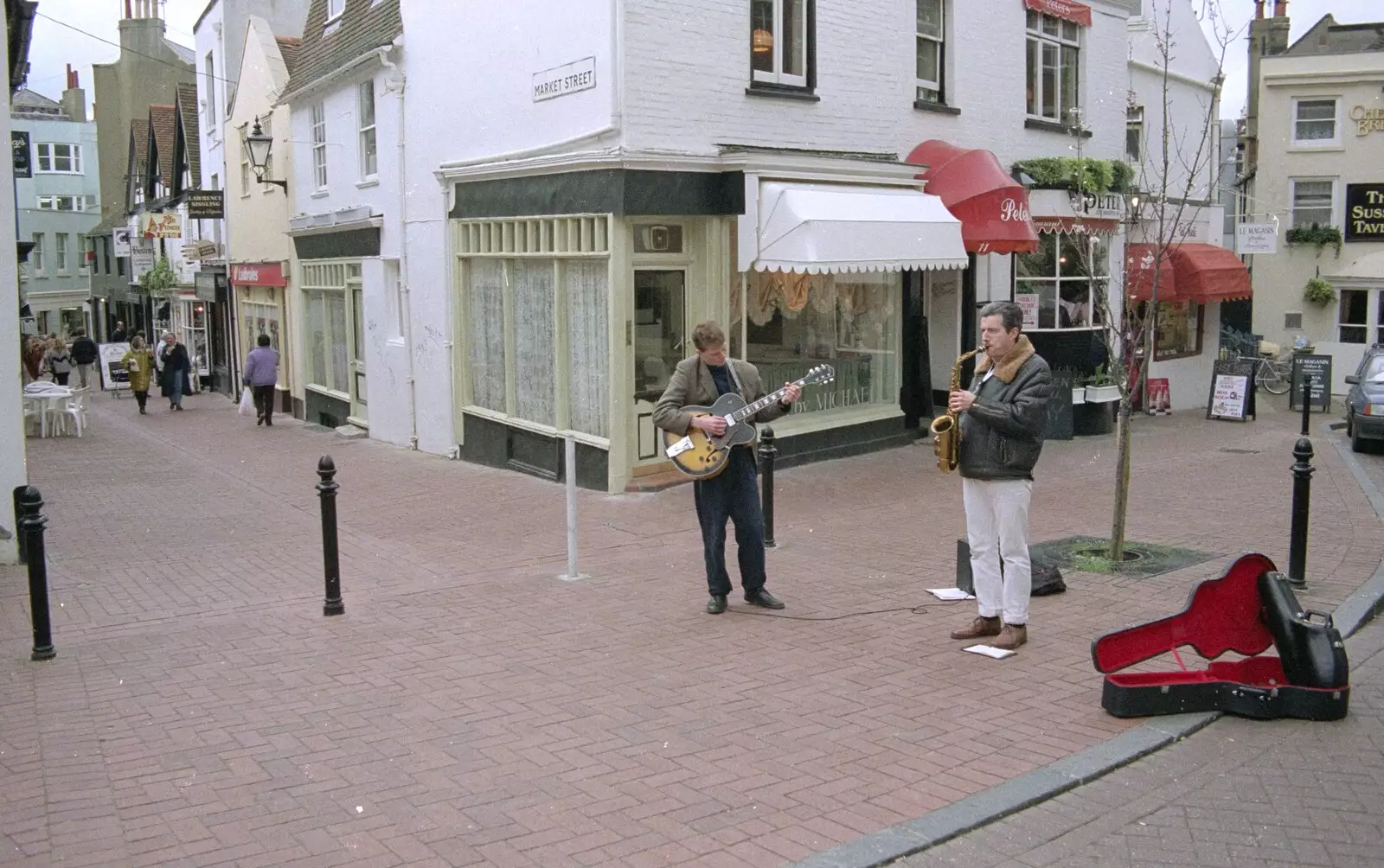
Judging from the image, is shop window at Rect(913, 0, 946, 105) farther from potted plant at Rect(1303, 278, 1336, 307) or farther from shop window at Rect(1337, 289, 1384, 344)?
shop window at Rect(1337, 289, 1384, 344)

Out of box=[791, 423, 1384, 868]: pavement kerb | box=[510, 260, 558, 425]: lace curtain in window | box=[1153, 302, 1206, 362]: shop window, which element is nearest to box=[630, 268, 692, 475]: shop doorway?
box=[510, 260, 558, 425]: lace curtain in window

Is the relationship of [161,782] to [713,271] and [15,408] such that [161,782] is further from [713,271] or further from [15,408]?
[713,271]

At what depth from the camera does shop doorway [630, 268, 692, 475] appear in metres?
12.6

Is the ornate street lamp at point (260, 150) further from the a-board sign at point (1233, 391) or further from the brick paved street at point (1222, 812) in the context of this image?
the brick paved street at point (1222, 812)

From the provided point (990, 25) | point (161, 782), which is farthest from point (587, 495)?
point (990, 25)

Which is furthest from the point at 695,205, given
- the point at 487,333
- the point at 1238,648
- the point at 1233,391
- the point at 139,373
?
the point at 139,373

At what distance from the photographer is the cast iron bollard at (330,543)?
7.95 metres

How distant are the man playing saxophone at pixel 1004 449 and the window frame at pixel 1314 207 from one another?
2705 centimetres

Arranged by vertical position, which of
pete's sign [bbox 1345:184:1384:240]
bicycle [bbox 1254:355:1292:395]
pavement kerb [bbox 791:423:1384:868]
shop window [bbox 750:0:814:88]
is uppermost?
shop window [bbox 750:0:814:88]

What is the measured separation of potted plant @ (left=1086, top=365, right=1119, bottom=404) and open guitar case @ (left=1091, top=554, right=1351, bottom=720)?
11627 millimetres

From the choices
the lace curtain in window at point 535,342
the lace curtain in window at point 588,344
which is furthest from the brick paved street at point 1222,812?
the lace curtain in window at point 535,342

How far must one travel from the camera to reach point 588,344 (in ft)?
42.0

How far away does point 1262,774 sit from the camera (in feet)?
17.2

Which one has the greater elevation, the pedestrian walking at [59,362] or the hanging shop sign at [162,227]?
the hanging shop sign at [162,227]
